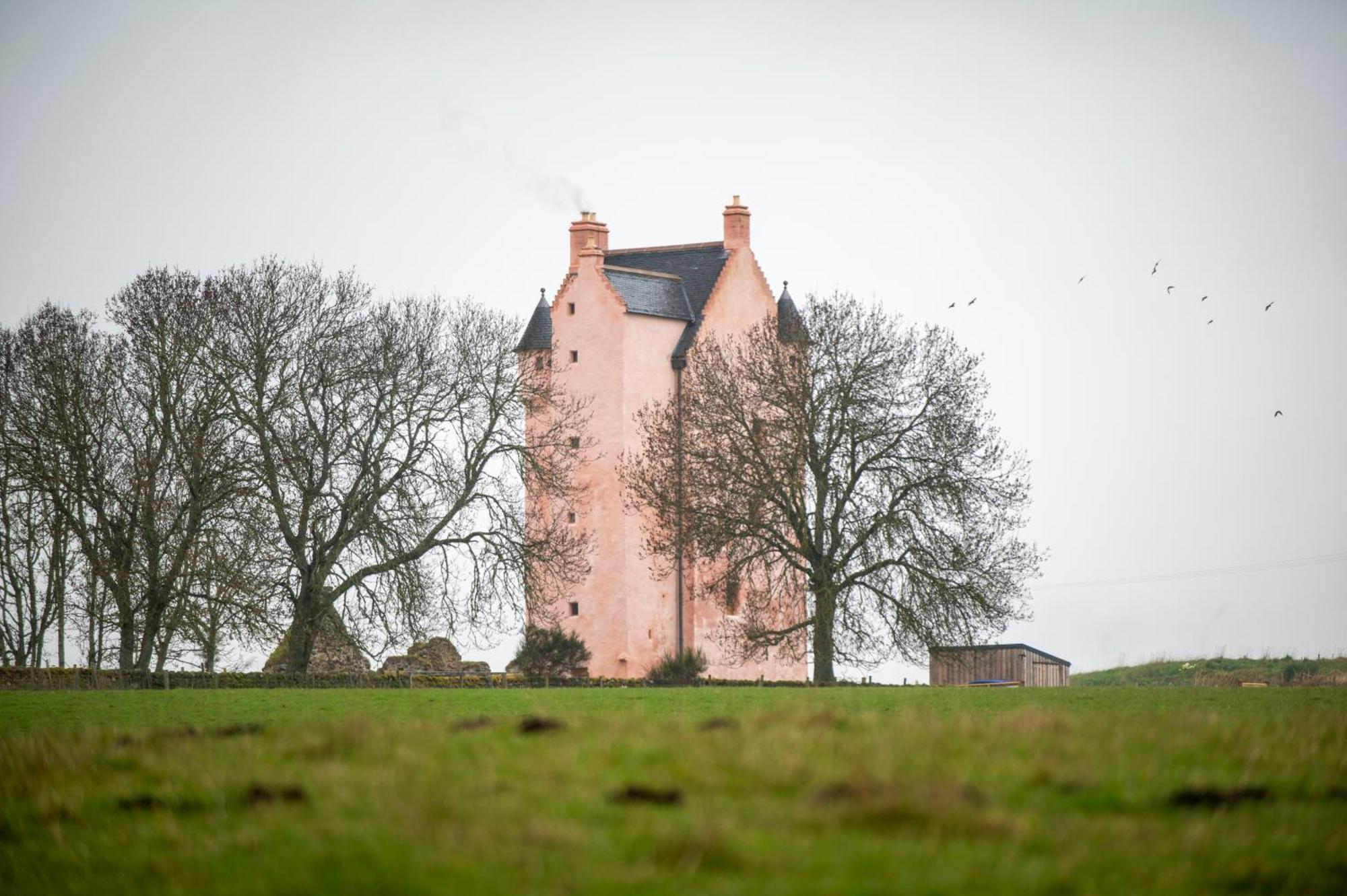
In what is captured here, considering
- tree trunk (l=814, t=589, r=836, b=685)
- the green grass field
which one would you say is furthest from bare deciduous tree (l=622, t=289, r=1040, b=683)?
the green grass field

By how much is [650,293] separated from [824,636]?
25.1 metres

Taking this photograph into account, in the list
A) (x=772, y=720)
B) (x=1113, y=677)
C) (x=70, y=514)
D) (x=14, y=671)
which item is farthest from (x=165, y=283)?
(x=772, y=720)

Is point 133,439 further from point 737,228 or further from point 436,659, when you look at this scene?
point 737,228

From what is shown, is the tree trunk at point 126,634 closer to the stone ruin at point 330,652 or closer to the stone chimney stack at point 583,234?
the stone ruin at point 330,652

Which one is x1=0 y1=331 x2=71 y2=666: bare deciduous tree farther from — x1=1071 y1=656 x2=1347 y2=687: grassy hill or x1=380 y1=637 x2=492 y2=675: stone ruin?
x1=1071 y1=656 x2=1347 y2=687: grassy hill

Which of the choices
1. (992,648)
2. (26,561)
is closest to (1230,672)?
(992,648)

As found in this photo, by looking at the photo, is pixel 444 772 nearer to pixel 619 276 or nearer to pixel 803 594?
pixel 803 594

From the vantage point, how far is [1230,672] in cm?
5175

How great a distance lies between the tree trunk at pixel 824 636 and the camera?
5103 cm

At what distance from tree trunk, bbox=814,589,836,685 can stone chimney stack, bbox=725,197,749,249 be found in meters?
27.5

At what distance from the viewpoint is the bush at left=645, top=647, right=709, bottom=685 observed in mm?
61575

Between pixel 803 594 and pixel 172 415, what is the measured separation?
20.6 meters

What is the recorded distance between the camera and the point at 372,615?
172 ft

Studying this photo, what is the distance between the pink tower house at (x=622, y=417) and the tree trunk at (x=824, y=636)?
16.4m
